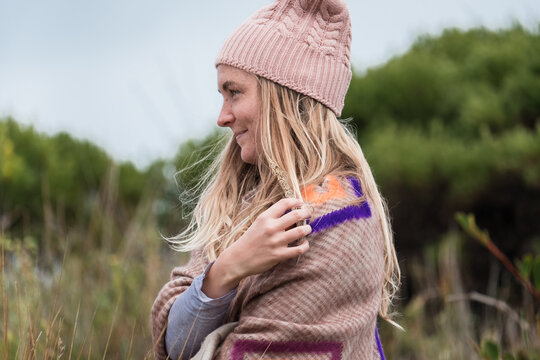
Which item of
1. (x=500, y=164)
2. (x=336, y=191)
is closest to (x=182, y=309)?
(x=336, y=191)

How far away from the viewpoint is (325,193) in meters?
2.20

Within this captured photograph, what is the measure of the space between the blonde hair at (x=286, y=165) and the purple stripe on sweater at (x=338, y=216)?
0.10 m

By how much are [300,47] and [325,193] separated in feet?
1.72

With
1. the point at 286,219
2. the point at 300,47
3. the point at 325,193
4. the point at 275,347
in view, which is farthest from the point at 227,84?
the point at 275,347

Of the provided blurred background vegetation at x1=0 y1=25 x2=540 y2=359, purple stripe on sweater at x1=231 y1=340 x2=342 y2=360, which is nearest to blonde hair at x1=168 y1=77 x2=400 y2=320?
purple stripe on sweater at x1=231 y1=340 x2=342 y2=360

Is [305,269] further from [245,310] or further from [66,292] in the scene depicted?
[66,292]

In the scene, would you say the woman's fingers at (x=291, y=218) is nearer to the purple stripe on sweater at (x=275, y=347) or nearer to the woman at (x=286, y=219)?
the woman at (x=286, y=219)

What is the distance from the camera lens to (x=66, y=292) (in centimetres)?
403

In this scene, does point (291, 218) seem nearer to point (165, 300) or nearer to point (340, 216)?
point (340, 216)

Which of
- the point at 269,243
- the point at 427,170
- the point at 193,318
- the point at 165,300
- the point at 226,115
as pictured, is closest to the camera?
the point at 269,243

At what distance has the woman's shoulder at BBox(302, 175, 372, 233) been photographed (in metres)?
2.13

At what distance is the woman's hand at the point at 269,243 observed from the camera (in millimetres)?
1989

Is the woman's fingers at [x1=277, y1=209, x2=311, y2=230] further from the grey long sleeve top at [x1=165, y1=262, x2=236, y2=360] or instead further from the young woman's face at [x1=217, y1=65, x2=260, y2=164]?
the young woman's face at [x1=217, y1=65, x2=260, y2=164]

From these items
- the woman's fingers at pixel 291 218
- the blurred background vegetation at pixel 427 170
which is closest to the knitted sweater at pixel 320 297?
the woman's fingers at pixel 291 218
